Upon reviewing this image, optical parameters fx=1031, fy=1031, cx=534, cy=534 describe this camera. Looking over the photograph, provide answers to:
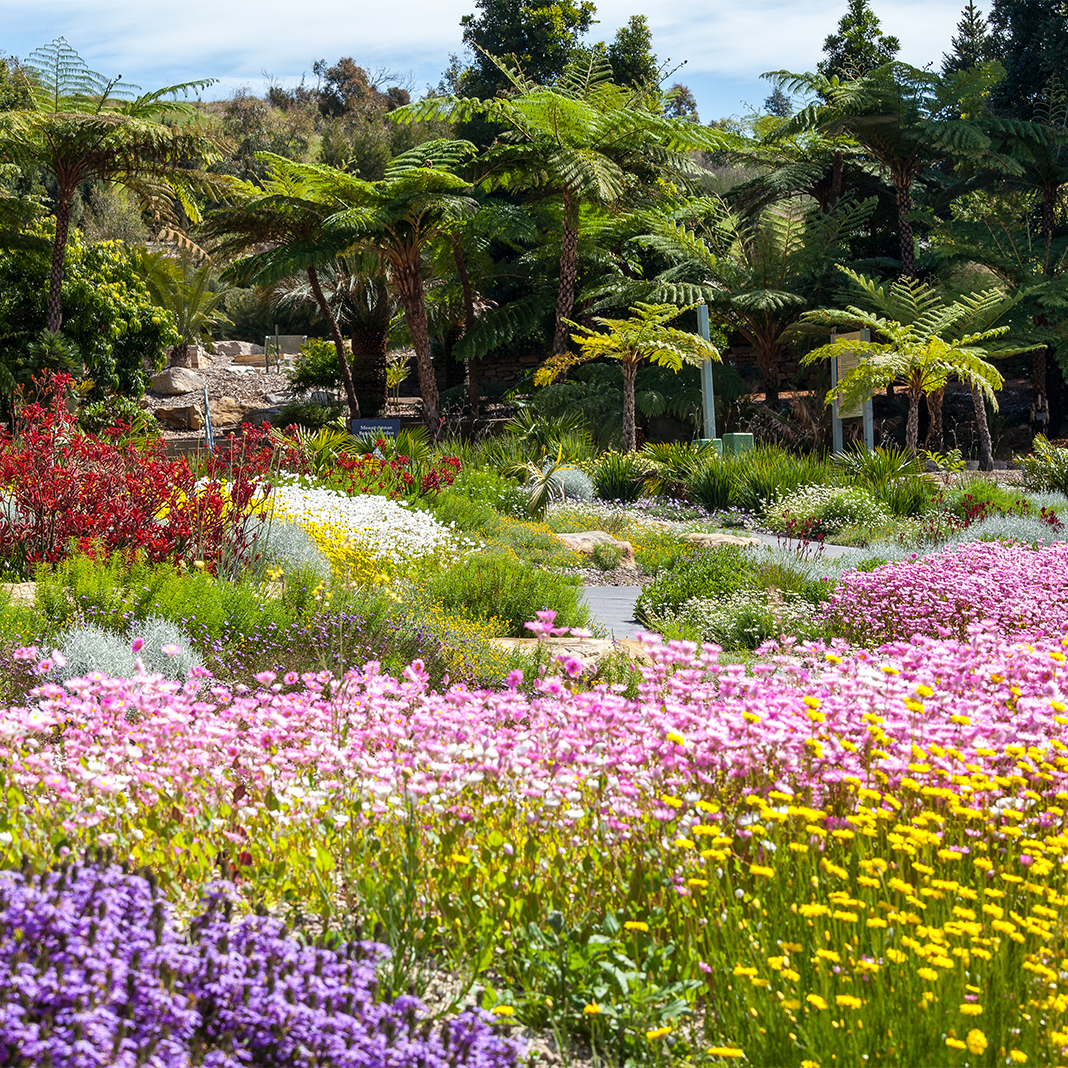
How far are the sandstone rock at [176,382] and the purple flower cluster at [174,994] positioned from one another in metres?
26.2

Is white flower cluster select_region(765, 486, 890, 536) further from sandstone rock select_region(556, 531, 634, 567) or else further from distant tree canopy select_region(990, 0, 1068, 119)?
distant tree canopy select_region(990, 0, 1068, 119)

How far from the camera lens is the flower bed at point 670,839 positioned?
199 centimetres

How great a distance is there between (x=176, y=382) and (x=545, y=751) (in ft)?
84.2

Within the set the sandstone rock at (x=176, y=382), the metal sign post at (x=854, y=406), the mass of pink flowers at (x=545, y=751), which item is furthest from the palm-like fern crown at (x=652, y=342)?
the sandstone rock at (x=176, y=382)

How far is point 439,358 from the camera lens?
25.9 metres

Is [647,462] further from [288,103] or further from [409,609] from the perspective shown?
[288,103]

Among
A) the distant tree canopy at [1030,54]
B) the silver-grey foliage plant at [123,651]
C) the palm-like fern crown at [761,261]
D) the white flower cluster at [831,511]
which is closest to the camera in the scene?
the silver-grey foliage plant at [123,651]

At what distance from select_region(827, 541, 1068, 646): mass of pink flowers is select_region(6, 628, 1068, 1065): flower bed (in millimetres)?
2861

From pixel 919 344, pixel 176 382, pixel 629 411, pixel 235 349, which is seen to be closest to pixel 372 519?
pixel 629 411

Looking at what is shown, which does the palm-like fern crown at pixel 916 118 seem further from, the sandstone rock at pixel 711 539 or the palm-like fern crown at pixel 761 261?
the sandstone rock at pixel 711 539

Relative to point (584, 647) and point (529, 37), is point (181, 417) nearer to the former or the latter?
point (529, 37)

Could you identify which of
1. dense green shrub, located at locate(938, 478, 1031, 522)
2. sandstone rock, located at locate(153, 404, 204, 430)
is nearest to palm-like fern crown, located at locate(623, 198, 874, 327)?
dense green shrub, located at locate(938, 478, 1031, 522)

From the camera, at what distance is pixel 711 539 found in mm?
9859

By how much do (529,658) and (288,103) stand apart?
5305 cm
